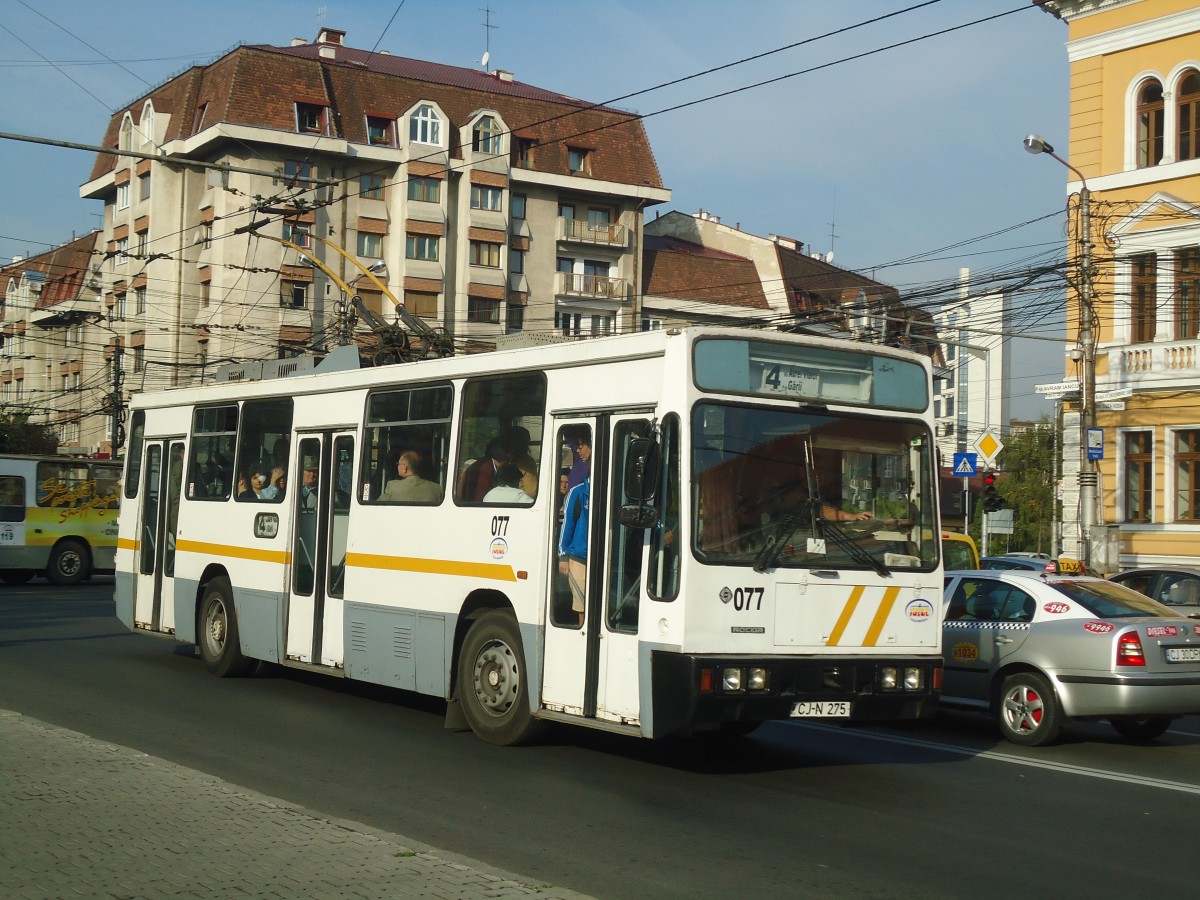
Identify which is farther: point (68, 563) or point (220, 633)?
point (68, 563)

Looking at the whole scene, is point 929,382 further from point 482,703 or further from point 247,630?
point 247,630

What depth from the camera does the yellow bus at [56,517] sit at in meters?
31.2

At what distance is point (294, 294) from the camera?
56906 millimetres

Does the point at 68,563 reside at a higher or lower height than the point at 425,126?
lower

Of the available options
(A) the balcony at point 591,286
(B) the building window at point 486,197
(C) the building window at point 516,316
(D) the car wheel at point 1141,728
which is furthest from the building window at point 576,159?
(D) the car wheel at point 1141,728

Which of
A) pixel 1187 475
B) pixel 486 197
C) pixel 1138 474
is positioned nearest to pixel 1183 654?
pixel 1187 475

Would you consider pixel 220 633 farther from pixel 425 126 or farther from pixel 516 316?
pixel 425 126

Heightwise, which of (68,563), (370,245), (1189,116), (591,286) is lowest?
(68,563)

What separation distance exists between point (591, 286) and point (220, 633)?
173 feet

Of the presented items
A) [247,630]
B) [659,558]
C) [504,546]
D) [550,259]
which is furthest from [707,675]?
[550,259]

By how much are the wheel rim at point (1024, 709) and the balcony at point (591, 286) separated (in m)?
54.4

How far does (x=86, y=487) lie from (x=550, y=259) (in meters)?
36.2

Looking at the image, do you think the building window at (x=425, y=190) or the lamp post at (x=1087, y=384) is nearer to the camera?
the lamp post at (x=1087, y=384)

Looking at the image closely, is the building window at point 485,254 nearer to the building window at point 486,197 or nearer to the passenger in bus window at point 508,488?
the building window at point 486,197
